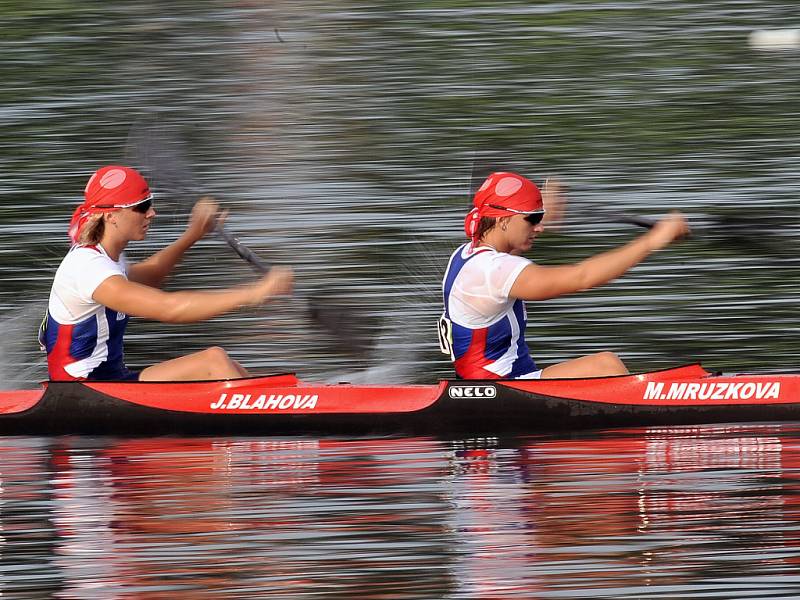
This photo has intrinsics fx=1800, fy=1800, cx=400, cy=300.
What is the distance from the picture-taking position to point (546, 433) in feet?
25.3

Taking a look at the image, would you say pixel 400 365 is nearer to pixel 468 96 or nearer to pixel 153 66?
pixel 468 96

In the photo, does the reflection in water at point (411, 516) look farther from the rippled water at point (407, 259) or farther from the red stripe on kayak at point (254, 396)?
the red stripe on kayak at point (254, 396)

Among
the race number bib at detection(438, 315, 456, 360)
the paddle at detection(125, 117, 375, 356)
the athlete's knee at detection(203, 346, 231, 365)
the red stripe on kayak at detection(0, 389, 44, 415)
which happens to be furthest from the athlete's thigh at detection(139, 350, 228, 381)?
the paddle at detection(125, 117, 375, 356)

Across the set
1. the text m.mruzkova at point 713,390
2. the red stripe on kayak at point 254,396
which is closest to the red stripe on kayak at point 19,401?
the red stripe on kayak at point 254,396

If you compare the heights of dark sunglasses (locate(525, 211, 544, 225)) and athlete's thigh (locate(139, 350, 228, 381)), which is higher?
dark sunglasses (locate(525, 211, 544, 225))

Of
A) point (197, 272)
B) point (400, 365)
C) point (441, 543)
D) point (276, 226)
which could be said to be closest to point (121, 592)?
point (441, 543)

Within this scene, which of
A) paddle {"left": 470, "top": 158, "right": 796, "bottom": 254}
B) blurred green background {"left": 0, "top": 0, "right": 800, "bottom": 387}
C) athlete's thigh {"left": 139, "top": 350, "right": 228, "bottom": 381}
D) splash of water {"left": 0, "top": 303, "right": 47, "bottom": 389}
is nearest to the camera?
athlete's thigh {"left": 139, "top": 350, "right": 228, "bottom": 381}

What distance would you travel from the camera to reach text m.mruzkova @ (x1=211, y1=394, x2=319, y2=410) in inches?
311

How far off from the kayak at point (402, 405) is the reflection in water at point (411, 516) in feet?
0.43

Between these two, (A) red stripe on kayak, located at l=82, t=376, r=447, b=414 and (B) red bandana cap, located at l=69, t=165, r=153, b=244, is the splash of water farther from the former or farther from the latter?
(B) red bandana cap, located at l=69, t=165, r=153, b=244

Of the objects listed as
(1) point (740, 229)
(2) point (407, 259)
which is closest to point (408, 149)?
(2) point (407, 259)

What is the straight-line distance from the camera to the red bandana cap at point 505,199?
768 centimetres

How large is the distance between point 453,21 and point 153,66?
11.8 feet

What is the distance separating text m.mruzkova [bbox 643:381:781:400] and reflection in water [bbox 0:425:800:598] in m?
0.16
